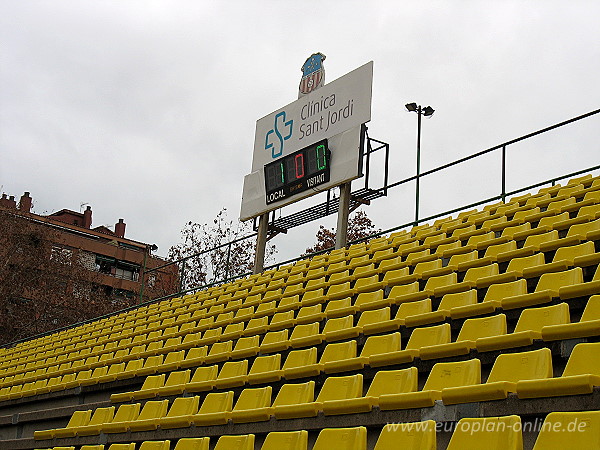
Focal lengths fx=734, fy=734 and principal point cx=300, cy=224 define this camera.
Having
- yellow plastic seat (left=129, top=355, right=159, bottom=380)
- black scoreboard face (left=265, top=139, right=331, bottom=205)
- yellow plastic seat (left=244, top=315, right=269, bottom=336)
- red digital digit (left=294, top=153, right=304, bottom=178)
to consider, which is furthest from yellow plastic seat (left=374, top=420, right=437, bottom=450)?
red digital digit (left=294, top=153, right=304, bottom=178)

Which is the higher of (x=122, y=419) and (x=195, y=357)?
(x=195, y=357)

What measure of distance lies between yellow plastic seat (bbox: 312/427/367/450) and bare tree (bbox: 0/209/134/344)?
18539 millimetres

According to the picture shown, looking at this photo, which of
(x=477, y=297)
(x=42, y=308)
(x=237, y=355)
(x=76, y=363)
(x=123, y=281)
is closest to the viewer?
(x=477, y=297)

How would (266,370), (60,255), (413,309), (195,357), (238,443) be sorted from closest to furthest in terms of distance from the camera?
(238,443), (413,309), (266,370), (195,357), (60,255)

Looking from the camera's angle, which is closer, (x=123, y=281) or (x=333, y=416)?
(x=333, y=416)

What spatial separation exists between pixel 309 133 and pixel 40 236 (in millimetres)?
14549

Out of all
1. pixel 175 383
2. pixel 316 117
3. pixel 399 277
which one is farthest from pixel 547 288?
pixel 316 117

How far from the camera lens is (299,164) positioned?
1092cm

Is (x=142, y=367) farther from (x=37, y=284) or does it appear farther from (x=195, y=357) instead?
(x=37, y=284)

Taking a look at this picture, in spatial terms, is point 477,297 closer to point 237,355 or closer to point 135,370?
point 237,355

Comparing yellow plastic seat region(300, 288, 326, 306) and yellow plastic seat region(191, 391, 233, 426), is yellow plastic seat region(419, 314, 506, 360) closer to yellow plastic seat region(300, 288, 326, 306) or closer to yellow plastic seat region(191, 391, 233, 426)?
yellow plastic seat region(191, 391, 233, 426)

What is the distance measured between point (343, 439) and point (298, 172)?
7631mm

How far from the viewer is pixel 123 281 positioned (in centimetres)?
4434

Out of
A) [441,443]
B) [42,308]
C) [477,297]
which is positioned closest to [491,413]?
[441,443]
